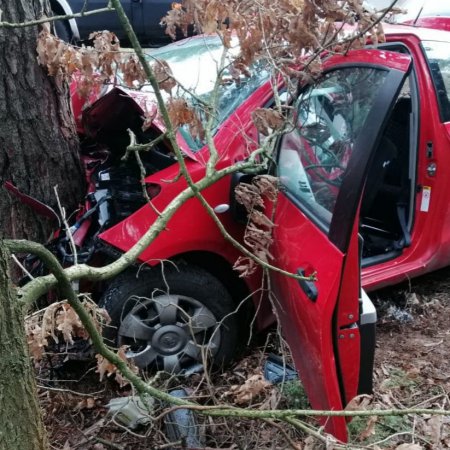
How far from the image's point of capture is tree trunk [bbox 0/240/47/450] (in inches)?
60.7

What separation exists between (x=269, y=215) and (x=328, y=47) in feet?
2.67

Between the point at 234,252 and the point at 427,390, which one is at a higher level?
the point at 234,252

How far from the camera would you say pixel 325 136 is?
2596 millimetres

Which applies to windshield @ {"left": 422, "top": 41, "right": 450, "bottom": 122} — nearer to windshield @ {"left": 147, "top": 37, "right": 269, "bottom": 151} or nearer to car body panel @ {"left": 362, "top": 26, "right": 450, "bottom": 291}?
car body panel @ {"left": 362, "top": 26, "right": 450, "bottom": 291}

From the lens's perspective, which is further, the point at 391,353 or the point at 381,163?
the point at 381,163

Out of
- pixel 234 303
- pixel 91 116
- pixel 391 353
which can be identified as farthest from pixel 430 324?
pixel 91 116

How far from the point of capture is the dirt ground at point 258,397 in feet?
8.21

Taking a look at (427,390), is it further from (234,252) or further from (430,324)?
(234,252)

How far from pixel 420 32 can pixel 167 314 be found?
220cm

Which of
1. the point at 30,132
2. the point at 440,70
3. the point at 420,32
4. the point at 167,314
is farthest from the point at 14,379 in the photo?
the point at 420,32

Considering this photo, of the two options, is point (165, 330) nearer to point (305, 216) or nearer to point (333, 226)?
point (305, 216)

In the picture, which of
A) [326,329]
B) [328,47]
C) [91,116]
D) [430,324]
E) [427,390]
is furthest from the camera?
[430,324]

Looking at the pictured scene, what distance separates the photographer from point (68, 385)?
2.99 m

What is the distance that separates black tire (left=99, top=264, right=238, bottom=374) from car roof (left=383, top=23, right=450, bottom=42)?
5.78ft
